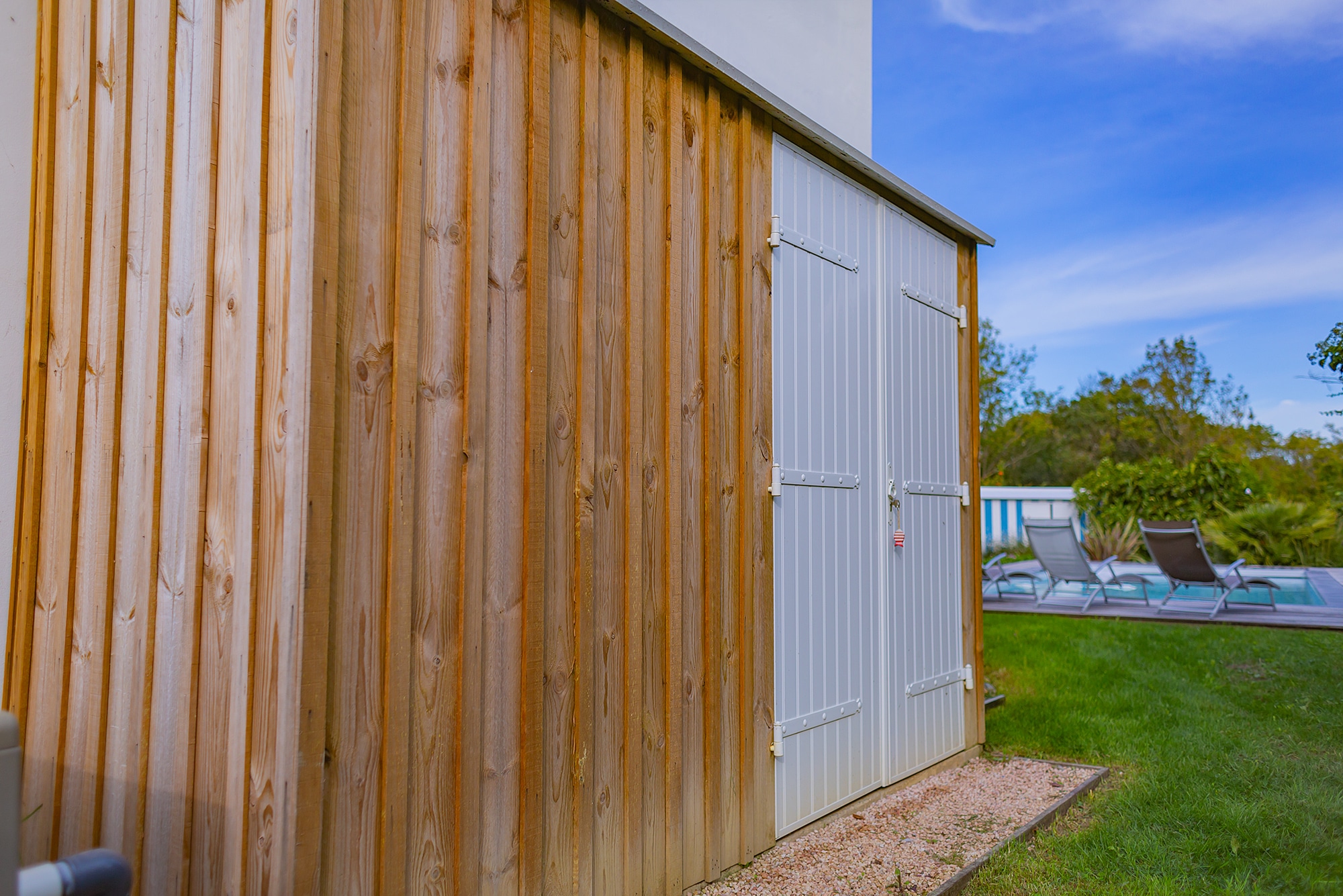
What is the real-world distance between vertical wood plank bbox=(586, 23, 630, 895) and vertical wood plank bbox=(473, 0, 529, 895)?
288mm

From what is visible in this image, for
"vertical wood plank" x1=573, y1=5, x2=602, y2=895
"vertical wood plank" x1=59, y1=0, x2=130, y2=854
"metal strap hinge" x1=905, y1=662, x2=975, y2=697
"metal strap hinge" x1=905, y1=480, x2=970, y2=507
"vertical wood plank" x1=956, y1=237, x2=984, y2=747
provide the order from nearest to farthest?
"vertical wood plank" x1=59, y1=0, x2=130, y2=854 → "vertical wood plank" x1=573, y1=5, x2=602, y2=895 → "metal strap hinge" x1=905, y1=662, x2=975, y2=697 → "metal strap hinge" x1=905, y1=480, x2=970, y2=507 → "vertical wood plank" x1=956, y1=237, x2=984, y2=747

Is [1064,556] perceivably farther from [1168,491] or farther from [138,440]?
[138,440]

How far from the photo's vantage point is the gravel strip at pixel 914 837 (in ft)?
9.46

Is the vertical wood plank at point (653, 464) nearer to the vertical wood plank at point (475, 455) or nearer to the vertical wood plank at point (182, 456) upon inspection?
the vertical wood plank at point (475, 455)

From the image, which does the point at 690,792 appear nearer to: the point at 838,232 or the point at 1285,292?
the point at 838,232

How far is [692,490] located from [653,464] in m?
0.21

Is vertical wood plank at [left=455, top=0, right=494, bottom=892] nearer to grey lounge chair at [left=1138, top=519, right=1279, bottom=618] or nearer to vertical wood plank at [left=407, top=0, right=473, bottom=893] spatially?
vertical wood plank at [left=407, top=0, right=473, bottom=893]

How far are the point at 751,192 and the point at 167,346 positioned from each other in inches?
78.2

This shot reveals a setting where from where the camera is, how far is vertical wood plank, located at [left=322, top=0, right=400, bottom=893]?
5.95 feet

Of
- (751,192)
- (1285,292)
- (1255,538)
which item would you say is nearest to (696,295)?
(751,192)

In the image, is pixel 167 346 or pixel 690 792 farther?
pixel 690 792

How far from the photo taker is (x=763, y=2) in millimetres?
4473

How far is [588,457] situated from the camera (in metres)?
2.46

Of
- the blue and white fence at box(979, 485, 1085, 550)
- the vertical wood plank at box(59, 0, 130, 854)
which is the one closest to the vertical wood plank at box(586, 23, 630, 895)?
the vertical wood plank at box(59, 0, 130, 854)
